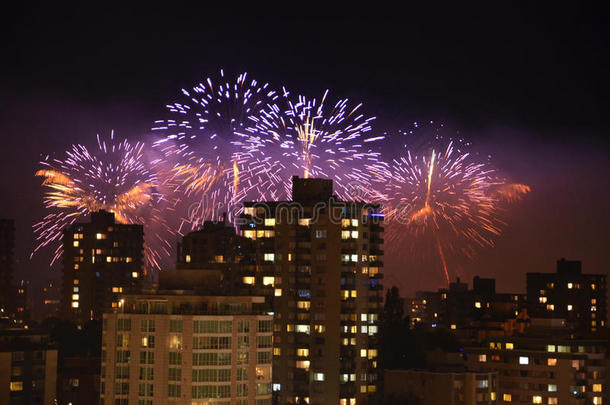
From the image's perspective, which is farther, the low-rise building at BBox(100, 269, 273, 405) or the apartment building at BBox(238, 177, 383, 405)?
the apartment building at BBox(238, 177, 383, 405)

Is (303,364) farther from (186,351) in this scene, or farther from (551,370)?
(186,351)

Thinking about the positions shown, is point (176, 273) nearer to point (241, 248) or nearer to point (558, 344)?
point (241, 248)

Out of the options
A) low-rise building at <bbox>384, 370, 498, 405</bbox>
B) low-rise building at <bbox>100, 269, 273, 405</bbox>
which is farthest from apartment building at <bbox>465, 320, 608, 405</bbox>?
low-rise building at <bbox>100, 269, 273, 405</bbox>

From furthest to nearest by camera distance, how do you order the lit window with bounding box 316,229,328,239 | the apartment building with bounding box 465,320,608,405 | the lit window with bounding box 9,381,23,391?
the apartment building with bounding box 465,320,608,405 → the lit window with bounding box 316,229,328,239 → the lit window with bounding box 9,381,23,391

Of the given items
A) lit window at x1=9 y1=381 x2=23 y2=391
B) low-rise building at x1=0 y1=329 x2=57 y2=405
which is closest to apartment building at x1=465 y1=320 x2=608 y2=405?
low-rise building at x1=0 y1=329 x2=57 y2=405

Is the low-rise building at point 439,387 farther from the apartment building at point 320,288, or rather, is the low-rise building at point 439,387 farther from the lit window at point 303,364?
the lit window at point 303,364

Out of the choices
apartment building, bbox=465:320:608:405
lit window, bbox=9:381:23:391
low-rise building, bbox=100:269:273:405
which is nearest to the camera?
low-rise building, bbox=100:269:273:405

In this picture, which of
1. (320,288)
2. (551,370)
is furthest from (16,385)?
(551,370)

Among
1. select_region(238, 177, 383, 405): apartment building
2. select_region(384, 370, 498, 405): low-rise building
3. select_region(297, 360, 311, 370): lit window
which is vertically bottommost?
select_region(384, 370, 498, 405): low-rise building

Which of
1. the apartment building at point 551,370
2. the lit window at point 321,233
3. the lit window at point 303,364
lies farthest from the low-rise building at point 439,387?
the lit window at point 321,233

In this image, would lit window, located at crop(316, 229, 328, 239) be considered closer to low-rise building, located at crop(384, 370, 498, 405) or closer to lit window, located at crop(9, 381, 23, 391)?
low-rise building, located at crop(384, 370, 498, 405)

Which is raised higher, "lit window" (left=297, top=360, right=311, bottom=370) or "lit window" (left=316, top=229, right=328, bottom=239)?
"lit window" (left=316, top=229, right=328, bottom=239)
